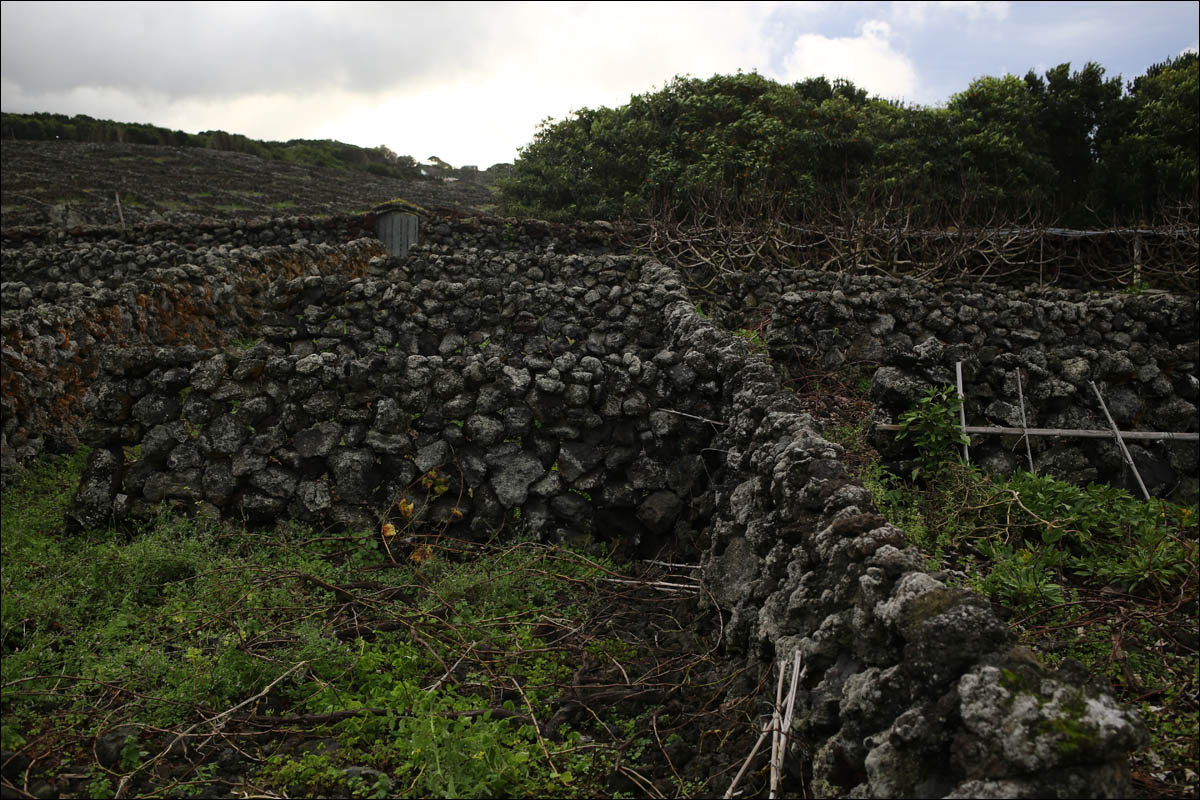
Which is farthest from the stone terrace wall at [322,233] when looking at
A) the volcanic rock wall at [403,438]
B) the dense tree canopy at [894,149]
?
the volcanic rock wall at [403,438]

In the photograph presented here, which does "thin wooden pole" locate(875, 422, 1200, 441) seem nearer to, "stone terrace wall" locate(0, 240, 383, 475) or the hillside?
"stone terrace wall" locate(0, 240, 383, 475)

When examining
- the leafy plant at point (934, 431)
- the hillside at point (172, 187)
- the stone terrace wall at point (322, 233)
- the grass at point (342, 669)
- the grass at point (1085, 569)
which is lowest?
the grass at point (342, 669)

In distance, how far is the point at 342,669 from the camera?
13.4ft

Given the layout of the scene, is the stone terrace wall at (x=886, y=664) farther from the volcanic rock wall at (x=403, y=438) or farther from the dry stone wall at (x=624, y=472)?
the volcanic rock wall at (x=403, y=438)

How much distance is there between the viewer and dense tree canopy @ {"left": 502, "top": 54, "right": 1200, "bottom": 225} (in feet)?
72.7

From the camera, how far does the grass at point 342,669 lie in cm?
327

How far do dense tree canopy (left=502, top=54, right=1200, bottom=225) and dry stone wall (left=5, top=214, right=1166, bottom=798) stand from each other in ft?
46.2

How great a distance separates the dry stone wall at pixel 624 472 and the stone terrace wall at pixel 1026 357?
16.1 inches

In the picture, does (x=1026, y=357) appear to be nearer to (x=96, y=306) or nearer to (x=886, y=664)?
(x=886, y=664)

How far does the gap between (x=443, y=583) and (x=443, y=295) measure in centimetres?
425

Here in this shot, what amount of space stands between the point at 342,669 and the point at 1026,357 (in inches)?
279

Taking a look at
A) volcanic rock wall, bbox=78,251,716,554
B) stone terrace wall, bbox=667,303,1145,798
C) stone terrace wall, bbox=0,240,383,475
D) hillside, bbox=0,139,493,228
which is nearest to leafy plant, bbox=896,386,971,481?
volcanic rock wall, bbox=78,251,716,554

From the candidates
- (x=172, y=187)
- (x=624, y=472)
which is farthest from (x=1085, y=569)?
(x=172, y=187)

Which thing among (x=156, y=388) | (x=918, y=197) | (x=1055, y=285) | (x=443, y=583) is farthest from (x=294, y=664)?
(x=918, y=197)
